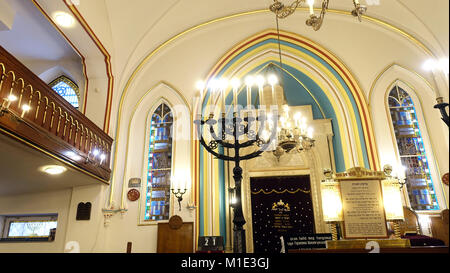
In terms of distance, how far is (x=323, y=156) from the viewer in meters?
8.37

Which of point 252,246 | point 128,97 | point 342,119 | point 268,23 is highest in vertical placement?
point 268,23

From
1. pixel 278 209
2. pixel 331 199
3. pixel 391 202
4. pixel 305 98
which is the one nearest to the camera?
pixel 391 202

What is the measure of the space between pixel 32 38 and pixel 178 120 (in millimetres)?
3756

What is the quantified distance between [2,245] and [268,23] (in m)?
8.31

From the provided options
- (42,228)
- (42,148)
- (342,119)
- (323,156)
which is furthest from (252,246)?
(42,148)

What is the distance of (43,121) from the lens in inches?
160

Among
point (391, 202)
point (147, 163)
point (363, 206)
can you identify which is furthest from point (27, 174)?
point (391, 202)

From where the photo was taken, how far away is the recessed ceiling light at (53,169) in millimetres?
4634

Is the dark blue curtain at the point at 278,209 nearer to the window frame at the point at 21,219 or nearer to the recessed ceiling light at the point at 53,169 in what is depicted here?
the window frame at the point at 21,219

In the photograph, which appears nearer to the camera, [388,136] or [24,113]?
[24,113]

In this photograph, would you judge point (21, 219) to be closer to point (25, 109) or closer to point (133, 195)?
point (133, 195)

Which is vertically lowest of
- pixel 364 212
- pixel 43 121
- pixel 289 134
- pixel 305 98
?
pixel 364 212

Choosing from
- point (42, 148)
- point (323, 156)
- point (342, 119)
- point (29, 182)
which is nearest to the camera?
point (42, 148)

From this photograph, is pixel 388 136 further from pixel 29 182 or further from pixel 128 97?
pixel 29 182
